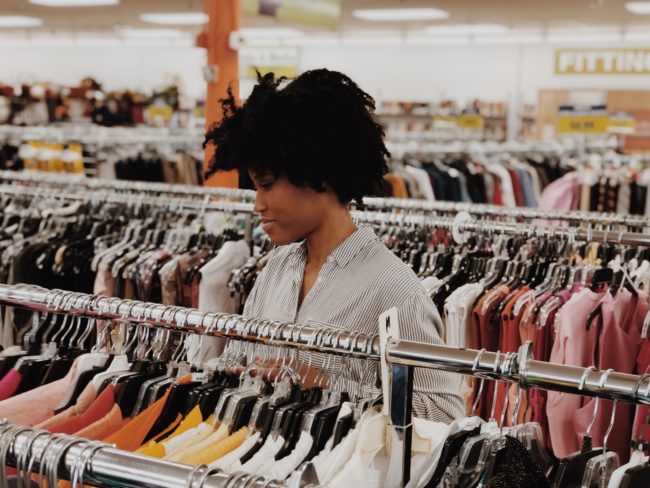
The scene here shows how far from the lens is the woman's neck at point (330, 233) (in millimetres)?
1911

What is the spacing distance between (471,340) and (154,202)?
1.55m

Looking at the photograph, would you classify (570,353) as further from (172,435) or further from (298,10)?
(298,10)

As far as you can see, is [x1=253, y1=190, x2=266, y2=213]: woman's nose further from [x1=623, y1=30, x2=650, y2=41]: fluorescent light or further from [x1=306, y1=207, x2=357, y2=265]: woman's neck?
[x1=623, y1=30, x2=650, y2=41]: fluorescent light

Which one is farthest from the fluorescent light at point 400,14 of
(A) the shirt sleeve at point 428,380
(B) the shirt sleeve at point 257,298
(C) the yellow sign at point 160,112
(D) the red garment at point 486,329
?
(A) the shirt sleeve at point 428,380

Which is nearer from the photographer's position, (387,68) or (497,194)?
(497,194)

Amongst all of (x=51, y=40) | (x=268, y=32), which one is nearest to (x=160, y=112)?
(x=268, y=32)

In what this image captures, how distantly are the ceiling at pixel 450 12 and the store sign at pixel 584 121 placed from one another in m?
1.55

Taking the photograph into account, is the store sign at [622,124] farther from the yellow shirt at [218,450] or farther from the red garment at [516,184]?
the yellow shirt at [218,450]

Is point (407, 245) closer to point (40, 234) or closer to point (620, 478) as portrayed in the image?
point (40, 234)

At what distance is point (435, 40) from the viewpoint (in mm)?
14227

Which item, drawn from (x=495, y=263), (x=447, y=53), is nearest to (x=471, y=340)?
(x=495, y=263)

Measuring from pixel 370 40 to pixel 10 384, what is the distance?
1360 centimetres

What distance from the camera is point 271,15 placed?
16.7ft

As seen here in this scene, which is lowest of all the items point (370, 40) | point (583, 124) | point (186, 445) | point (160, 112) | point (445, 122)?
point (186, 445)
